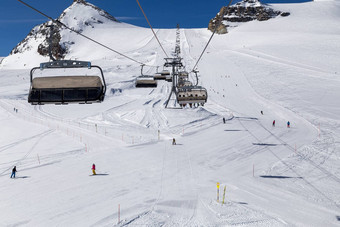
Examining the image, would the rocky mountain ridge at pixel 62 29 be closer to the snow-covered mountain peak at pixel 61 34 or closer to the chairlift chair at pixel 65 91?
the snow-covered mountain peak at pixel 61 34

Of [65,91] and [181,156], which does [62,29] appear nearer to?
[181,156]

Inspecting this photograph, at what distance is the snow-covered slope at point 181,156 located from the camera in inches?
429

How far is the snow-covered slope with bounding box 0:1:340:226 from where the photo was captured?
429 inches

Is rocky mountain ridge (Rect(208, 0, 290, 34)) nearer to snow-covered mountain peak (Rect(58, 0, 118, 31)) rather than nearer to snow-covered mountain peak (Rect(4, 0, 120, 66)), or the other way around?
snow-covered mountain peak (Rect(4, 0, 120, 66))

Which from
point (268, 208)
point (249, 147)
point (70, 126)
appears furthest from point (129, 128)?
point (268, 208)

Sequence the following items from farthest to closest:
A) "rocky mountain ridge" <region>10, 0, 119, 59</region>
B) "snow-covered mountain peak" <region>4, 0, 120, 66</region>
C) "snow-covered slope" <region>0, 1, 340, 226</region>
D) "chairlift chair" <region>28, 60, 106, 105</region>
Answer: "snow-covered mountain peak" <region>4, 0, 120, 66</region>
"rocky mountain ridge" <region>10, 0, 119, 59</region>
"snow-covered slope" <region>0, 1, 340, 226</region>
"chairlift chair" <region>28, 60, 106, 105</region>

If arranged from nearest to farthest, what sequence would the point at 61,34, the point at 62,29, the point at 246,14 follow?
the point at 61,34, the point at 62,29, the point at 246,14

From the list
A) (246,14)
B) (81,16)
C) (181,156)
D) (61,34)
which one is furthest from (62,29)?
(181,156)

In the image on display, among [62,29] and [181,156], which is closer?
[181,156]

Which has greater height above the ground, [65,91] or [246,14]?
[246,14]

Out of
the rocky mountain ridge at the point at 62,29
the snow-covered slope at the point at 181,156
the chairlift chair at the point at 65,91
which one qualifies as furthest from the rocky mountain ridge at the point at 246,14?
the chairlift chair at the point at 65,91

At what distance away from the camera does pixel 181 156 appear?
19062mm

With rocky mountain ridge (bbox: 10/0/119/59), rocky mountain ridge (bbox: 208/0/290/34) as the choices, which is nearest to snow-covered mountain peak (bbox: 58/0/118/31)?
rocky mountain ridge (bbox: 10/0/119/59)

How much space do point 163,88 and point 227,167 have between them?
35.9m
